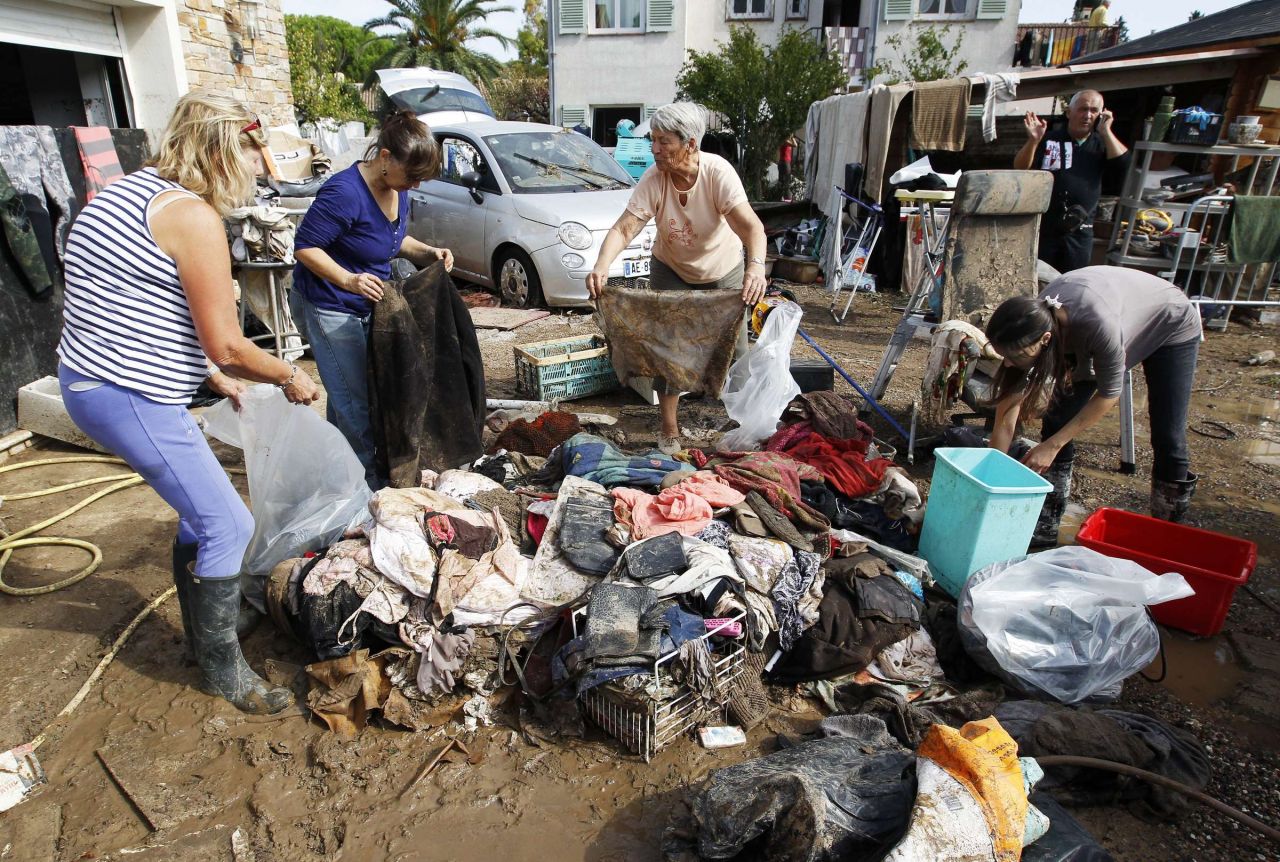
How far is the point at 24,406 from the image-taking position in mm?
4867

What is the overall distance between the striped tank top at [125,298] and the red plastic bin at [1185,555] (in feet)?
11.7

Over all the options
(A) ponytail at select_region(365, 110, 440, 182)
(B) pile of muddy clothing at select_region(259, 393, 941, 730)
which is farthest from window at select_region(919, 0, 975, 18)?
(B) pile of muddy clothing at select_region(259, 393, 941, 730)

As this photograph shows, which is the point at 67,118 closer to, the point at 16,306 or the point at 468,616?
the point at 16,306

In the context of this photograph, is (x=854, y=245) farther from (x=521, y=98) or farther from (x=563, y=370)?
(x=521, y=98)

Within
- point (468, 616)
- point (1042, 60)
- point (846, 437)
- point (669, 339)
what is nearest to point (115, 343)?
point (468, 616)

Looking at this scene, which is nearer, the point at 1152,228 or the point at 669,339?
the point at 669,339

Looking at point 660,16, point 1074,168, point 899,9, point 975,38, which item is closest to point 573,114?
point 660,16

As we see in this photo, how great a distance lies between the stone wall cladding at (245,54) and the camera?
25.5 feet

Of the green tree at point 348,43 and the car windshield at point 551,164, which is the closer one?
the car windshield at point 551,164

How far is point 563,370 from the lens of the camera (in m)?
5.56

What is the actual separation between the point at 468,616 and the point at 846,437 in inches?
94.0

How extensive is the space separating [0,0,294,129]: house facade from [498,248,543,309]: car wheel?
3328mm

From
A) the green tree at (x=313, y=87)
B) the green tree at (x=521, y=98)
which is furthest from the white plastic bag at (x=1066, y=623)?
the green tree at (x=521, y=98)

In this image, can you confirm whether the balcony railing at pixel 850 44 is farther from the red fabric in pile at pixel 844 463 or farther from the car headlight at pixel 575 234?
the red fabric in pile at pixel 844 463
